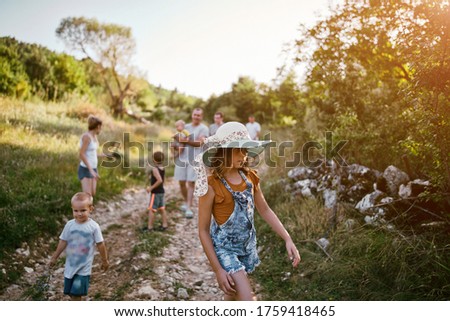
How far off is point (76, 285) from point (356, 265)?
2960mm

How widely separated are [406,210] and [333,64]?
279 cm

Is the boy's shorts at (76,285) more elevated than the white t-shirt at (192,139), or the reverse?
the white t-shirt at (192,139)

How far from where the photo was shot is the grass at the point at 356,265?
12.7 feet

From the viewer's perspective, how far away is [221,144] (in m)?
2.94

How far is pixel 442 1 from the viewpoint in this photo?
364 cm

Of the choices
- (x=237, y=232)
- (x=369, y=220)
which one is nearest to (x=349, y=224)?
(x=369, y=220)

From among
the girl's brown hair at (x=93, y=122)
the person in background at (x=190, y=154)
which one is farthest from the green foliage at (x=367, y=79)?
the girl's brown hair at (x=93, y=122)

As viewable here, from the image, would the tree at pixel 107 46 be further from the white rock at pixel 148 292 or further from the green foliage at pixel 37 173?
the white rock at pixel 148 292

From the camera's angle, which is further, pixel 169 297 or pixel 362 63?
pixel 362 63

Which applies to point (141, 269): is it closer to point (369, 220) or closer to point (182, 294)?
point (182, 294)

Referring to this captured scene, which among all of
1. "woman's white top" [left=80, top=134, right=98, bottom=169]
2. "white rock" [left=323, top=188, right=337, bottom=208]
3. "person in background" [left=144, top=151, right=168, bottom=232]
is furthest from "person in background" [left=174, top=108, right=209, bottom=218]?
"white rock" [left=323, top=188, right=337, bottom=208]

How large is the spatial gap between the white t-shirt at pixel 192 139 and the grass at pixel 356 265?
2.47 metres
